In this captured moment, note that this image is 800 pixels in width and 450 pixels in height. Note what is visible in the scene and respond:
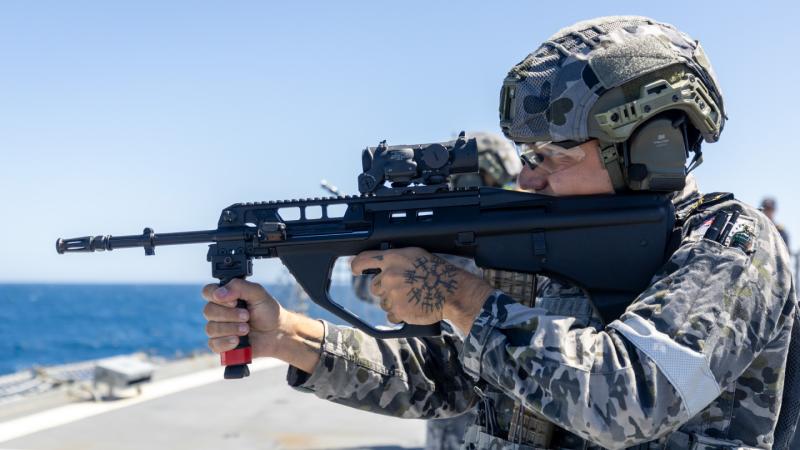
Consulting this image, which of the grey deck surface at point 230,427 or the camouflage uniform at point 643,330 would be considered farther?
the grey deck surface at point 230,427

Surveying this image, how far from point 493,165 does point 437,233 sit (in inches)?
156

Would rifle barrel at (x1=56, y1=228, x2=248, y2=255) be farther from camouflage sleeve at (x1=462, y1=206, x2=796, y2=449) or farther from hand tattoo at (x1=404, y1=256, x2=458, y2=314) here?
camouflage sleeve at (x1=462, y1=206, x2=796, y2=449)

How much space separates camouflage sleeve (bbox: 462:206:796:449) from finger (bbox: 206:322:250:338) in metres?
0.87

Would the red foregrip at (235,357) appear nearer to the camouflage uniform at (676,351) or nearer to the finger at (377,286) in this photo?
the finger at (377,286)

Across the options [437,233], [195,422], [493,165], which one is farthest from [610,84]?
[195,422]

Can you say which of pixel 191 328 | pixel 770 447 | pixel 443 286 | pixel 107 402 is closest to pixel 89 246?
pixel 443 286

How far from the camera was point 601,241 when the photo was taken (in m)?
2.38

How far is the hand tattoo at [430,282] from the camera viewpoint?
233 centimetres

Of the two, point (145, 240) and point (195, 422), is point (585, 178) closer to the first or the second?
point (145, 240)

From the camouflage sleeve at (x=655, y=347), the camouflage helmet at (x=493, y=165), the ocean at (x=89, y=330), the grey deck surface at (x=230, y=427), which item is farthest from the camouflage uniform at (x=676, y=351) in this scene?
the ocean at (x=89, y=330)

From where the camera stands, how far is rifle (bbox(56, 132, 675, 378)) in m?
2.35

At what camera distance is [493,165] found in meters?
6.35

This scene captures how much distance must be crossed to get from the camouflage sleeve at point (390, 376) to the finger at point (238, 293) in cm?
32

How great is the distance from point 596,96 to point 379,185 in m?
0.74
